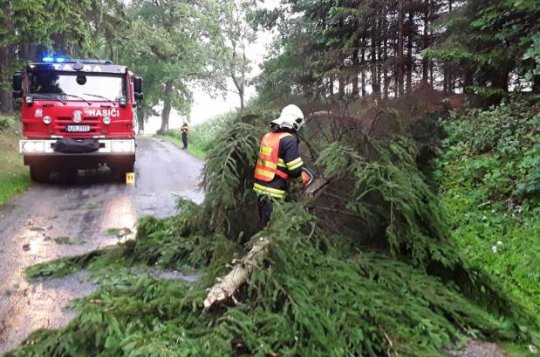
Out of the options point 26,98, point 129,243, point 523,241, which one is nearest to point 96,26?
point 26,98

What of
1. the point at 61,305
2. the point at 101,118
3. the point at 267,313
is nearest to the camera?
the point at 267,313

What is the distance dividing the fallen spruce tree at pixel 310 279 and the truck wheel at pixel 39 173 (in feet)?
23.2

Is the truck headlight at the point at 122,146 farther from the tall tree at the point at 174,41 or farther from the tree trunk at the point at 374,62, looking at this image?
the tall tree at the point at 174,41

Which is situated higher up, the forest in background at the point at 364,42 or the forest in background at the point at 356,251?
the forest in background at the point at 364,42

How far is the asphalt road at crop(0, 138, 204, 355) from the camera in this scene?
4727mm

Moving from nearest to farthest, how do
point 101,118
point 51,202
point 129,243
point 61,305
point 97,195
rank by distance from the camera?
point 61,305, point 129,243, point 51,202, point 97,195, point 101,118

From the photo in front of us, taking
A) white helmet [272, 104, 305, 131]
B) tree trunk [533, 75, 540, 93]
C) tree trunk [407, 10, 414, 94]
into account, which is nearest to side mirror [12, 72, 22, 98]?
white helmet [272, 104, 305, 131]

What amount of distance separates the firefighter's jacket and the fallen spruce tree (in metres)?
0.23

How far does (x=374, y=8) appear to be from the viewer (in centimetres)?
1433

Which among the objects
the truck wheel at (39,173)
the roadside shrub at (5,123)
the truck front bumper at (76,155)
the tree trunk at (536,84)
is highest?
the tree trunk at (536,84)

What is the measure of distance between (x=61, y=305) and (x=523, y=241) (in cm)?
523

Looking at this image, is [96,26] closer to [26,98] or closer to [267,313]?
[26,98]

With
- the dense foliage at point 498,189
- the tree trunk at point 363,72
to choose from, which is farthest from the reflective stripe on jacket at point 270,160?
the tree trunk at point 363,72

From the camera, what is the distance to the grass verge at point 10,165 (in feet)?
37.0
